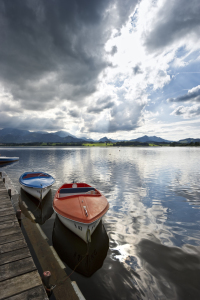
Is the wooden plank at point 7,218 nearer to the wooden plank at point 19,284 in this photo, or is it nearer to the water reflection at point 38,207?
the water reflection at point 38,207

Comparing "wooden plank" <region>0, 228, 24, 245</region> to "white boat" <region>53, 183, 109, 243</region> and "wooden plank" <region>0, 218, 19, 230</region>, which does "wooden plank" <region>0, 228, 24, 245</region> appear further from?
"white boat" <region>53, 183, 109, 243</region>

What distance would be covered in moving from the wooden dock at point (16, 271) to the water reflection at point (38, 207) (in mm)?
6398

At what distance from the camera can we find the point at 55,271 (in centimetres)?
756

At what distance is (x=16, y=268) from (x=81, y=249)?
4925 millimetres

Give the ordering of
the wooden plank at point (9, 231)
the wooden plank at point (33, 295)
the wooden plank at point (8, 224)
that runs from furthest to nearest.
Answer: the wooden plank at point (8, 224) < the wooden plank at point (9, 231) < the wooden plank at point (33, 295)

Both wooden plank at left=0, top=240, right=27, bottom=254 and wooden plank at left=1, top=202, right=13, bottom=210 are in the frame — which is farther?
wooden plank at left=1, top=202, right=13, bottom=210

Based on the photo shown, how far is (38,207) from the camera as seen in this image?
17.2 metres

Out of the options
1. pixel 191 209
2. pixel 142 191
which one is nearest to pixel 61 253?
pixel 191 209

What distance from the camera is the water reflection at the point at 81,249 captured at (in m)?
8.49

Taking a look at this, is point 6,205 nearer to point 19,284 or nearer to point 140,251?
point 19,284

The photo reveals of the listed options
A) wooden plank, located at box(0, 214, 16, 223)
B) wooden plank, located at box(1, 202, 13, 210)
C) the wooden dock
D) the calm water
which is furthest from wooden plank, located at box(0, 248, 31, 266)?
wooden plank, located at box(1, 202, 13, 210)

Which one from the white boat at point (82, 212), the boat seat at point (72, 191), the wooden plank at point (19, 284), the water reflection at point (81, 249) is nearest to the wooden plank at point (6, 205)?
the white boat at point (82, 212)

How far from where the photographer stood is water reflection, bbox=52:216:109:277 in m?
8.49

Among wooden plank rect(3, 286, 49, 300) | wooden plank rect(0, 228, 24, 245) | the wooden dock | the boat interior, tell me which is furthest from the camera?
the boat interior
